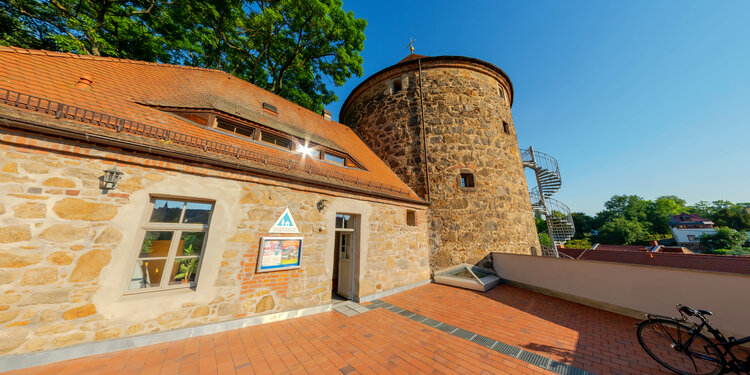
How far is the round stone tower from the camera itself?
871cm

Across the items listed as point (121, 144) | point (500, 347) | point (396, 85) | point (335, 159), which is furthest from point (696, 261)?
point (121, 144)

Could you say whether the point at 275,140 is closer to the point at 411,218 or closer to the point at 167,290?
the point at 167,290

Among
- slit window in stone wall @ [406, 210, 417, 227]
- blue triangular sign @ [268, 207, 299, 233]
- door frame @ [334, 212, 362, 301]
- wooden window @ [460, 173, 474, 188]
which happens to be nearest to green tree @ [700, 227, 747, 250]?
wooden window @ [460, 173, 474, 188]

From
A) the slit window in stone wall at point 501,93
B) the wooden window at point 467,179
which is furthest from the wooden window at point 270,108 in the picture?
the slit window in stone wall at point 501,93

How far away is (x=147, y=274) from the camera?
3584mm

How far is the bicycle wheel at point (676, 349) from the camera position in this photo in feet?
10.5

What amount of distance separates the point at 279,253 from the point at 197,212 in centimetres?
166

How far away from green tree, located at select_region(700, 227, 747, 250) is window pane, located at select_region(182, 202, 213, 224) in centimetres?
4583

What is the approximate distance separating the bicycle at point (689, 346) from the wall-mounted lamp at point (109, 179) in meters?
8.56

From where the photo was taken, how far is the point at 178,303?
3.62 m

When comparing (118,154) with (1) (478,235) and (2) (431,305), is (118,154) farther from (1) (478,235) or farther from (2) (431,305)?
(1) (478,235)

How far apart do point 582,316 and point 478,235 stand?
12.2ft

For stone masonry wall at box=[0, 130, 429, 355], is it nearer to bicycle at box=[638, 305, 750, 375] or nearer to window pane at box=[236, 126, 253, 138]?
window pane at box=[236, 126, 253, 138]

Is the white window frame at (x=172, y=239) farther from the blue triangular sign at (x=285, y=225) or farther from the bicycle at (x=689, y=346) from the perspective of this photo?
the bicycle at (x=689, y=346)
